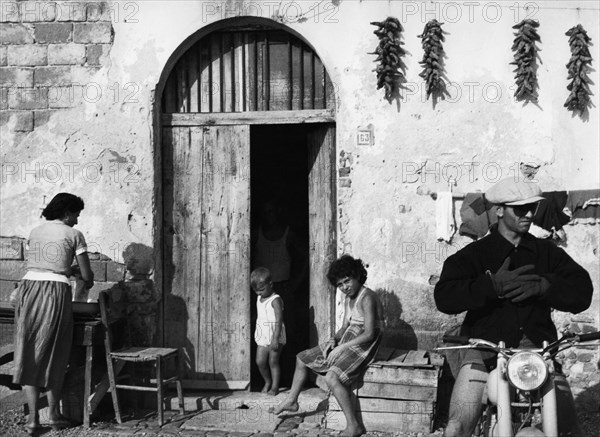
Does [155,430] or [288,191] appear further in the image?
[288,191]

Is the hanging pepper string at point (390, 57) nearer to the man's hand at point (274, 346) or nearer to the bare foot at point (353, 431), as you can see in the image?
the man's hand at point (274, 346)

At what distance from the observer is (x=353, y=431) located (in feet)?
21.1

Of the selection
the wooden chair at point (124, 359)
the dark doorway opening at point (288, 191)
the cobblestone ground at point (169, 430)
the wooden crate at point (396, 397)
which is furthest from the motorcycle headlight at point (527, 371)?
the dark doorway opening at point (288, 191)

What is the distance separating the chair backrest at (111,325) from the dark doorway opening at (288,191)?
1.92 m

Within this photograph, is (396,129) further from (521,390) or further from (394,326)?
(521,390)

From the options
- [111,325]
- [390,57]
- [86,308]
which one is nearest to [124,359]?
[111,325]

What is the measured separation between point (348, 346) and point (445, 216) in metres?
1.40

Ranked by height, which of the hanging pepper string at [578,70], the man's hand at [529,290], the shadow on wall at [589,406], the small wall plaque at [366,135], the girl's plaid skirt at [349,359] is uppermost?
the hanging pepper string at [578,70]

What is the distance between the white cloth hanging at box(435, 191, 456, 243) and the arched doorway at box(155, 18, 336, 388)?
962 mm

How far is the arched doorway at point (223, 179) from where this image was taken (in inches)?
300

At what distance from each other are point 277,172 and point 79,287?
3.32 metres

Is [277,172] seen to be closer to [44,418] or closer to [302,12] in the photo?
[302,12]

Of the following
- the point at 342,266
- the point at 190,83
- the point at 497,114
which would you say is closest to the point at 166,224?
the point at 190,83

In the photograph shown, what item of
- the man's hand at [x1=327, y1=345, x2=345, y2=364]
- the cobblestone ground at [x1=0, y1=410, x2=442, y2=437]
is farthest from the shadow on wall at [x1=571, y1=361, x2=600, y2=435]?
the man's hand at [x1=327, y1=345, x2=345, y2=364]
